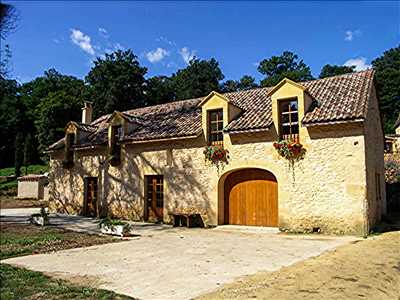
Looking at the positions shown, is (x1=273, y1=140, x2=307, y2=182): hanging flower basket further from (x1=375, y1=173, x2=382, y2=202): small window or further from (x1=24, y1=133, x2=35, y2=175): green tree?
(x1=24, y1=133, x2=35, y2=175): green tree

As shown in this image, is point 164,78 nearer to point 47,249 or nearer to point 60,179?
point 60,179

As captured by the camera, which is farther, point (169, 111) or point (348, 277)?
point (169, 111)

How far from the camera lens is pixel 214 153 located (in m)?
15.8

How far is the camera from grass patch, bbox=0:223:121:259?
32.7ft

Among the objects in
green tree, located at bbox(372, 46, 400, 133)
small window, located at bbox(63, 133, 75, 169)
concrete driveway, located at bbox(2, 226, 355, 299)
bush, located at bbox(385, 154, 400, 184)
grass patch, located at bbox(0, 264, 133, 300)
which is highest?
green tree, located at bbox(372, 46, 400, 133)

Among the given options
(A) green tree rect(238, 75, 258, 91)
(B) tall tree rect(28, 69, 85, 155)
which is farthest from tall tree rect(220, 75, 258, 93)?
(B) tall tree rect(28, 69, 85, 155)

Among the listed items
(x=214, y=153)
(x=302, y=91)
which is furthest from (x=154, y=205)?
(x=302, y=91)

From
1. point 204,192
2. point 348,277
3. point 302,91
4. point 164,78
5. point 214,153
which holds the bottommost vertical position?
point 348,277

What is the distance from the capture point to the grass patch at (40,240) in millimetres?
9961

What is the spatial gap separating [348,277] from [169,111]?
15.4 metres

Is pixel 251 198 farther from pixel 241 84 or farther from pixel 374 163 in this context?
pixel 241 84

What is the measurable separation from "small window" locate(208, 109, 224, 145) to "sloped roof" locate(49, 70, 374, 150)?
1.87 feet

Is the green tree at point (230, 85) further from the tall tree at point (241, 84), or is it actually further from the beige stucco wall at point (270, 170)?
the beige stucco wall at point (270, 170)

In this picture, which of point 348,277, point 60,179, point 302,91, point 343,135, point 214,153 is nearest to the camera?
point 348,277
